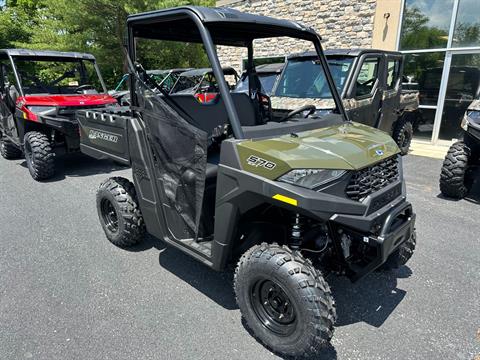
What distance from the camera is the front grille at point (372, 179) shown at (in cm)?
211

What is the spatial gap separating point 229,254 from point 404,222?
46.9 inches

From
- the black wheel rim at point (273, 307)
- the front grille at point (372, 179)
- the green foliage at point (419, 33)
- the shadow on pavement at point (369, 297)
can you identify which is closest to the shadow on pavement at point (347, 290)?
the shadow on pavement at point (369, 297)

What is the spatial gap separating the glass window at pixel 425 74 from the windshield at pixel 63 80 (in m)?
7.28

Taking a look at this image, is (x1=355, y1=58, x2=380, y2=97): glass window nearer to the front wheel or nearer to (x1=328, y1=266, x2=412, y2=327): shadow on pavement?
(x1=328, y1=266, x2=412, y2=327): shadow on pavement

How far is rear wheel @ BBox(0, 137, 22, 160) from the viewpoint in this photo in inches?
275

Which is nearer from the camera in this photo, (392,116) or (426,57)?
(392,116)

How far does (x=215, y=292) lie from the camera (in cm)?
286

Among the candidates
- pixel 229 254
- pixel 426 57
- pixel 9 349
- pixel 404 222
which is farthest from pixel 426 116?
pixel 9 349

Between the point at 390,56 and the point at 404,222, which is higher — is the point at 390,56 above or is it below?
above

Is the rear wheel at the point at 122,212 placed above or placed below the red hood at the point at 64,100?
below

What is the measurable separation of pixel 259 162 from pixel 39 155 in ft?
15.7

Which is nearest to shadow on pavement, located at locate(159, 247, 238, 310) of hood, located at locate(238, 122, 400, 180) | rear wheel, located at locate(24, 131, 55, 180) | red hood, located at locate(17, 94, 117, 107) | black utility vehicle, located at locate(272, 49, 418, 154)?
hood, located at locate(238, 122, 400, 180)

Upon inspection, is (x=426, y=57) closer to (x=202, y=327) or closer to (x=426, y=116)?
(x=426, y=116)

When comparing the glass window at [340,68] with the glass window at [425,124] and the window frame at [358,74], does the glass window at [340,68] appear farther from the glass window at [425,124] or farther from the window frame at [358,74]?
the glass window at [425,124]
